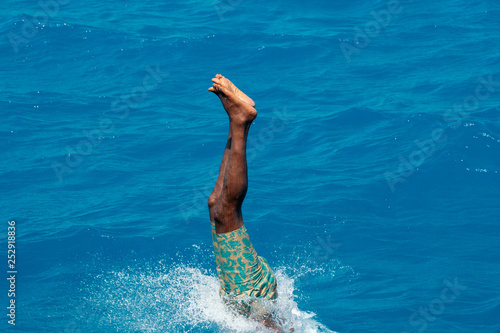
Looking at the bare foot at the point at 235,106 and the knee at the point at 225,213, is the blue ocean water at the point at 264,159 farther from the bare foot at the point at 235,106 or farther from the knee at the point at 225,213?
the bare foot at the point at 235,106

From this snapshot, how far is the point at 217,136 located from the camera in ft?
49.8

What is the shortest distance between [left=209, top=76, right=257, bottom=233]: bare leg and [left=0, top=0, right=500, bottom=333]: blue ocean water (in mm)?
1608

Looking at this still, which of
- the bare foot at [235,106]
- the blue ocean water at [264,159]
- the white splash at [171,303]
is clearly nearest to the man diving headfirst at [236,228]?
the bare foot at [235,106]

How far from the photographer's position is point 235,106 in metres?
8.09

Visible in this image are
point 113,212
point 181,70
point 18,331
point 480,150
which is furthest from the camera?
point 181,70

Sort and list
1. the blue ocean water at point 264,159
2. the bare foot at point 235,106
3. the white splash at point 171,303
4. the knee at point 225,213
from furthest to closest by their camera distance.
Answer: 1. the blue ocean water at point 264,159
2. the white splash at point 171,303
3. the knee at point 225,213
4. the bare foot at point 235,106

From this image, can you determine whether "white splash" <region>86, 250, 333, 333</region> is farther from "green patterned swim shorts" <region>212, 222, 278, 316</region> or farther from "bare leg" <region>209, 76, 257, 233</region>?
"bare leg" <region>209, 76, 257, 233</region>

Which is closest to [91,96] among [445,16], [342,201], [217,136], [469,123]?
[217,136]

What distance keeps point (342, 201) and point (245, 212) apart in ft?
5.60

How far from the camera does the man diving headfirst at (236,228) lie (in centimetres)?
813

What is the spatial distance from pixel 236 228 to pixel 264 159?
611cm

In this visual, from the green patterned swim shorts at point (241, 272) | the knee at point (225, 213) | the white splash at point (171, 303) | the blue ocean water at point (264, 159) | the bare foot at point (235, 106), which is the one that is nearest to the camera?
the bare foot at point (235, 106)

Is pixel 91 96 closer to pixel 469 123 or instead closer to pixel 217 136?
pixel 217 136

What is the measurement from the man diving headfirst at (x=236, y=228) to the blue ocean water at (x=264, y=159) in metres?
0.59
